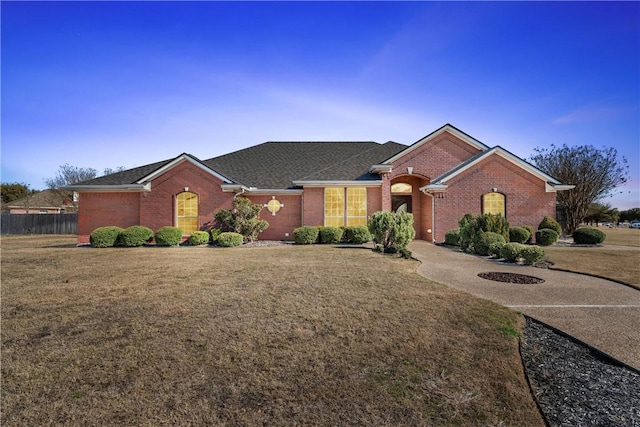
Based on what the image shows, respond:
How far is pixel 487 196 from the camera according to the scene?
18.2 m

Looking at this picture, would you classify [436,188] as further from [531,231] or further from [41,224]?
[41,224]

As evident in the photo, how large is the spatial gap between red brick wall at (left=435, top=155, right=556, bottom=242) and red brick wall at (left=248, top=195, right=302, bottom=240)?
824 cm

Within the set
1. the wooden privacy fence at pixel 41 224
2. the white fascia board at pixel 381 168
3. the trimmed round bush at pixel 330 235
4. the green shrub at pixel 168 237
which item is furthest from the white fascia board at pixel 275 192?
the wooden privacy fence at pixel 41 224

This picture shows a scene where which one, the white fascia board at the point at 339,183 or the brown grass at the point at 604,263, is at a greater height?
the white fascia board at the point at 339,183

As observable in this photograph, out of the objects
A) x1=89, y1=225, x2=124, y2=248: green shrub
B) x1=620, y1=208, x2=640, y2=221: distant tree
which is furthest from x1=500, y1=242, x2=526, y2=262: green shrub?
x1=620, y1=208, x2=640, y2=221: distant tree

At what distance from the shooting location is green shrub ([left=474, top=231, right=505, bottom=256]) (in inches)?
503

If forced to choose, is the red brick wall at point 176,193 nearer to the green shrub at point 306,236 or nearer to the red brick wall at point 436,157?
the green shrub at point 306,236

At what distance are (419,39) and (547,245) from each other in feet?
40.5

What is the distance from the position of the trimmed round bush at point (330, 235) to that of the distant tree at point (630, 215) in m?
67.8

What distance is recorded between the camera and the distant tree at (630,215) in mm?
57000

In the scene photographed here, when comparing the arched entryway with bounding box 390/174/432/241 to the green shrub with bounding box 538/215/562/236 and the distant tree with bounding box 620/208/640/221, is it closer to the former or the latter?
the green shrub with bounding box 538/215/562/236

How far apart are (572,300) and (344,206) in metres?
13.5

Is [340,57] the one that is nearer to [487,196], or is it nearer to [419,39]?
[419,39]

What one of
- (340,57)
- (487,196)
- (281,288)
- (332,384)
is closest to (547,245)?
(487,196)
